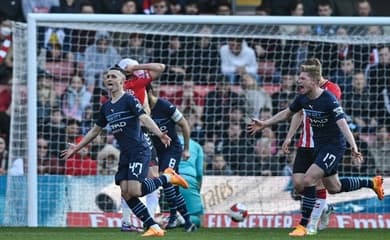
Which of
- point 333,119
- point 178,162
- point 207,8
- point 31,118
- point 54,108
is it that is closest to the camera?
point 333,119

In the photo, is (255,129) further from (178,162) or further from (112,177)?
(112,177)

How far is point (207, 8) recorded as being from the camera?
22.4 m

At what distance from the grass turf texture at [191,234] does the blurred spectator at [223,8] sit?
612 centimetres

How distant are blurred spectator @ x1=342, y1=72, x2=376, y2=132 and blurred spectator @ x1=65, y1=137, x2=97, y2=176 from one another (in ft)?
13.0

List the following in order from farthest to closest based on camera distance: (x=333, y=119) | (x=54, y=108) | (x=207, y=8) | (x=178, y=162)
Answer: (x=207, y=8) → (x=54, y=108) → (x=178, y=162) → (x=333, y=119)

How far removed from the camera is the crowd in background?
19.0 meters

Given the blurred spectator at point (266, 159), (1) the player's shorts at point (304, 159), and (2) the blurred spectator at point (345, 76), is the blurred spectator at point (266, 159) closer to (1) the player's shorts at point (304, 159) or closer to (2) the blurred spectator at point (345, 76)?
(2) the blurred spectator at point (345, 76)

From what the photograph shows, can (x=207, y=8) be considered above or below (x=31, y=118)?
above

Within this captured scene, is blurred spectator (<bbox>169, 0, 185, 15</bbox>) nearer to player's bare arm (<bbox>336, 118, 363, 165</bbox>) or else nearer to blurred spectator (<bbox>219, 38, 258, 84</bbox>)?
blurred spectator (<bbox>219, 38, 258, 84</bbox>)

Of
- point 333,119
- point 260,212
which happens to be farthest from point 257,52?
point 333,119

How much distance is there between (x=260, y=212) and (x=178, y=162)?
249 centimetres

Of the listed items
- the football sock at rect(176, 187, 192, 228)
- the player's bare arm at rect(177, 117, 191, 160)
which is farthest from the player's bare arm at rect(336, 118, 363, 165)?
the football sock at rect(176, 187, 192, 228)

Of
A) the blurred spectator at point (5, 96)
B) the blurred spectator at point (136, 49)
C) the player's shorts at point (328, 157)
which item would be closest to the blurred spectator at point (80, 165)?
the blurred spectator at point (5, 96)

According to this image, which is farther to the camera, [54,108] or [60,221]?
[54,108]
